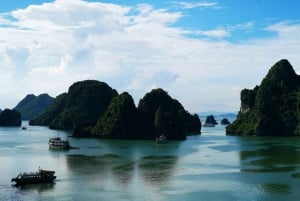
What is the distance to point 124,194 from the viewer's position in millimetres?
53344

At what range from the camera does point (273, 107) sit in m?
170

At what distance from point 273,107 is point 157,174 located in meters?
111

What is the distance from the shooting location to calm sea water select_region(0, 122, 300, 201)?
53250 mm

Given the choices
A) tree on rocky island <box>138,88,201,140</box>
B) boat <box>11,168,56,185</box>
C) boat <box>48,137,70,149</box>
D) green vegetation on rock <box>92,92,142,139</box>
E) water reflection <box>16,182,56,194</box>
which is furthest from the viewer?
green vegetation on rock <box>92,92,142,139</box>

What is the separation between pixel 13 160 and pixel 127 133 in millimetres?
58196

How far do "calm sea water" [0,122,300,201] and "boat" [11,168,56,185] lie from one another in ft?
4.57

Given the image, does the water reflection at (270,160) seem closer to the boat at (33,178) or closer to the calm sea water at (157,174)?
the calm sea water at (157,174)

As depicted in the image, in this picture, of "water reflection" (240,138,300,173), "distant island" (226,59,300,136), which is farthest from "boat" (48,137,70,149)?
"distant island" (226,59,300,136)

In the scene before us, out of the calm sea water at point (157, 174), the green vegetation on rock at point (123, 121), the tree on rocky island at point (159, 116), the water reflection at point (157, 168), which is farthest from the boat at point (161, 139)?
the water reflection at point (157, 168)

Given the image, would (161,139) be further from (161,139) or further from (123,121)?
(123,121)

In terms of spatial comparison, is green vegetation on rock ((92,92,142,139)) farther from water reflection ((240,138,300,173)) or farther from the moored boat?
water reflection ((240,138,300,173))

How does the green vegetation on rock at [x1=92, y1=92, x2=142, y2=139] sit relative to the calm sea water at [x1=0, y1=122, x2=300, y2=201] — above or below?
above

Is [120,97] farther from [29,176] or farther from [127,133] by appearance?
[29,176]

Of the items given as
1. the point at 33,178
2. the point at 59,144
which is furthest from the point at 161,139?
the point at 33,178
